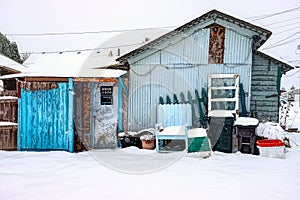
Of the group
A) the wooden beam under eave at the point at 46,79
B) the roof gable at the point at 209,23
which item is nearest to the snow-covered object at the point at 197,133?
the roof gable at the point at 209,23

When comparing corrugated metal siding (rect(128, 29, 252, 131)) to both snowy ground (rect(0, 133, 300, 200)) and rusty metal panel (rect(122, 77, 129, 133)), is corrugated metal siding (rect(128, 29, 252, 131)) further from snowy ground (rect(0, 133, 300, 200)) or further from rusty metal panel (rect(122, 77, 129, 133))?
snowy ground (rect(0, 133, 300, 200))

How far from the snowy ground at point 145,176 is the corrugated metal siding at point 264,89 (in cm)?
195

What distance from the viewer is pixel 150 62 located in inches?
337

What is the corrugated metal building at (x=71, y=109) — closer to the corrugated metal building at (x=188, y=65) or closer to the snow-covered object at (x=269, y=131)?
the corrugated metal building at (x=188, y=65)

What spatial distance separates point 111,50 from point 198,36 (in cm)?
854

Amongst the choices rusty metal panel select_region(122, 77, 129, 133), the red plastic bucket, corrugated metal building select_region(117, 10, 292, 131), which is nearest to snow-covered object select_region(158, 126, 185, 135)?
corrugated metal building select_region(117, 10, 292, 131)

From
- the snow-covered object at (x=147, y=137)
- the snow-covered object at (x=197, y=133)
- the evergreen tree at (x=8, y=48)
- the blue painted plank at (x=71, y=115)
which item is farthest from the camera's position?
the evergreen tree at (x=8, y=48)

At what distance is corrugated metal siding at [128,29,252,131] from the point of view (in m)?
8.52

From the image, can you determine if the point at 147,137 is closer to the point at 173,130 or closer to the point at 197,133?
the point at 173,130

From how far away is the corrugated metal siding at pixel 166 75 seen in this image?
8.52 metres

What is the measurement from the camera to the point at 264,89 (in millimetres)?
8695

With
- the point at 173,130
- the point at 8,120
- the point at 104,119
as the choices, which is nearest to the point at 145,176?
the point at 173,130

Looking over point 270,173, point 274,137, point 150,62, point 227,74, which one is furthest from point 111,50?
point 270,173

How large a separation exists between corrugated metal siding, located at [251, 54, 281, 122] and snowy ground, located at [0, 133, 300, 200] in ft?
6.41
